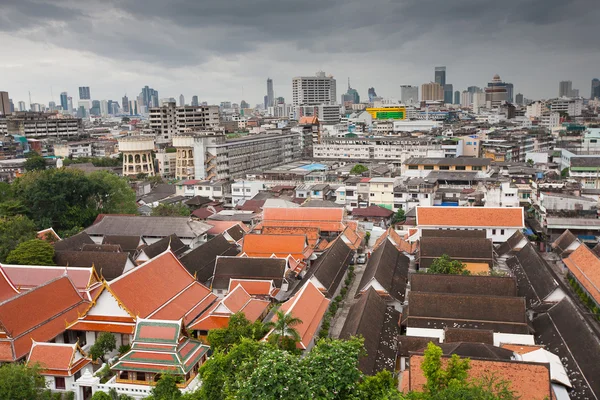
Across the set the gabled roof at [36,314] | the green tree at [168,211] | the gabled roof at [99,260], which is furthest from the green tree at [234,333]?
the green tree at [168,211]

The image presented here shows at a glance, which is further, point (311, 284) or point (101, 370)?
point (311, 284)

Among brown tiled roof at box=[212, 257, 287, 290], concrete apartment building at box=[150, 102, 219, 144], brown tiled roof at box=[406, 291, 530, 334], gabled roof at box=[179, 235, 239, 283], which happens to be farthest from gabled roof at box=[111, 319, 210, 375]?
concrete apartment building at box=[150, 102, 219, 144]

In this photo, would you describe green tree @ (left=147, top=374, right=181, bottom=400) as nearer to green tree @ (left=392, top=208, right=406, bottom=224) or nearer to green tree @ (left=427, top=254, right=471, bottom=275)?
green tree @ (left=427, top=254, right=471, bottom=275)

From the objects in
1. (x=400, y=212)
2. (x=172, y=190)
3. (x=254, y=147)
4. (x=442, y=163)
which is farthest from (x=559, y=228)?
(x=254, y=147)

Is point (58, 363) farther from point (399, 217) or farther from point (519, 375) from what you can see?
point (399, 217)

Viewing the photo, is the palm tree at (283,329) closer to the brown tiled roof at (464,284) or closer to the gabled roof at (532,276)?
the brown tiled roof at (464,284)

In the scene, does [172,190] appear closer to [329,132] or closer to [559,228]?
[559,228]
